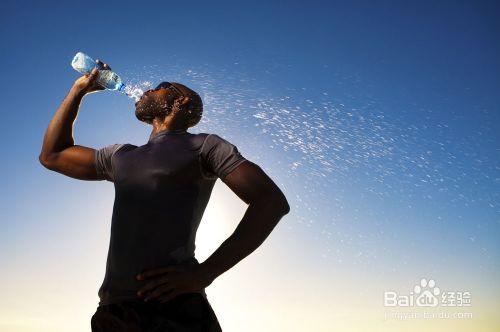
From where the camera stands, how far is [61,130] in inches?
171

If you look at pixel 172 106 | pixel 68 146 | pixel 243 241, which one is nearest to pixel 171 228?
pixel 243 241

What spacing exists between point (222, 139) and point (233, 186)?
0.36 metres

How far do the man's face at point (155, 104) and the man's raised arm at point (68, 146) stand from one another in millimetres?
493

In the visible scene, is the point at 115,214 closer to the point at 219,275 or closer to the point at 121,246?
the point at 121,246

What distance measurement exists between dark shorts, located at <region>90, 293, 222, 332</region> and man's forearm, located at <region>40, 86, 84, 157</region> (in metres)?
1.61

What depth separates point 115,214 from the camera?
3.58 metres

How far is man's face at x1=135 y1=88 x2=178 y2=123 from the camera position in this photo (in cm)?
425

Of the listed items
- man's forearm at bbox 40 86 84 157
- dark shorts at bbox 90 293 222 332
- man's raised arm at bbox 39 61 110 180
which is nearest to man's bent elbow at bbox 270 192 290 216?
dark shorts at bbox 90 293 222 332

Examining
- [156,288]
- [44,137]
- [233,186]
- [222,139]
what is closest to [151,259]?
[156,288]

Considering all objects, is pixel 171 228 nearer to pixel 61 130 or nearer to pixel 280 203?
pixel 280 203

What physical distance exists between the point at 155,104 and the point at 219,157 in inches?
41.7

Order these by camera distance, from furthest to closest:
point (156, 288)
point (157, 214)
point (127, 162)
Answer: point (127, 162)
point (157, 214)
point (156, 288)

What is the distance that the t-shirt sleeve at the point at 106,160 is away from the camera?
13.1 feet

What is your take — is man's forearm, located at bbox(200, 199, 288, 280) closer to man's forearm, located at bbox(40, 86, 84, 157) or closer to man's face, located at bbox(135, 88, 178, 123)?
man's face, located at bbox(135, 88, 178, 123)
